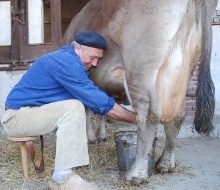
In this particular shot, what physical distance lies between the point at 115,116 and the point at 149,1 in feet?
3.21

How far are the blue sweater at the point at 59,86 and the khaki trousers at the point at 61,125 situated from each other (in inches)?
2.8

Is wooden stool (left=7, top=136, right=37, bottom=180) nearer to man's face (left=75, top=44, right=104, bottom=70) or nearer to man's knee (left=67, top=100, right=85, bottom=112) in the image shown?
man's knee (left=67, top=100, right=85, bottom=112)

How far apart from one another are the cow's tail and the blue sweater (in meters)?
0.72

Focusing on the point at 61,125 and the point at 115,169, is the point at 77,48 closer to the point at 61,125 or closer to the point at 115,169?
the point at 61,125

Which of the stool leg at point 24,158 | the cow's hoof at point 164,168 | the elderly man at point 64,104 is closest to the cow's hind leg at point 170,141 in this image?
the cow's hoof at point 164,168

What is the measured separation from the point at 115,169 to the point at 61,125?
1.02 m

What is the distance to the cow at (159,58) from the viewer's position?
332 cm

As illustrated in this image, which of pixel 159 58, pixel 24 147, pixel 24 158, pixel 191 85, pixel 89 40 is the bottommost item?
pixel 24 158

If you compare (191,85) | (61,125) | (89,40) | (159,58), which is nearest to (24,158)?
(61,125)

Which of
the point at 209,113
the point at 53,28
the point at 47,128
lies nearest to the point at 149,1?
the point at 209,113

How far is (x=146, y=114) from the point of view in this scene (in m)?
3.49

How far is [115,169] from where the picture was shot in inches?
159

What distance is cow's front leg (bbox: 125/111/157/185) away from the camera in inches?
138

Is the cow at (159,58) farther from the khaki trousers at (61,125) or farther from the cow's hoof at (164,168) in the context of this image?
the khaki trousers at (61,125)
